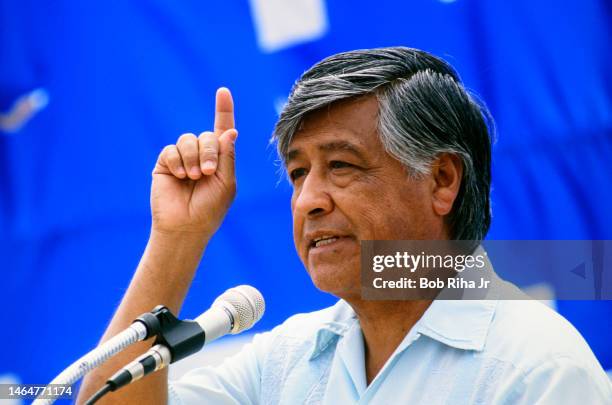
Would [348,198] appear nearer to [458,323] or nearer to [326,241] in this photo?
[326,241]

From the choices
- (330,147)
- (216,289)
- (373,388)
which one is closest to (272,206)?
(216,289)

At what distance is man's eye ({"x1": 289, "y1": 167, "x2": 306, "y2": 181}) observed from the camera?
2.67 metres

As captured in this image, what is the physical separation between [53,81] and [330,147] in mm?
1806

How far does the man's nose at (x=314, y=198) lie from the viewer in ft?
8.23

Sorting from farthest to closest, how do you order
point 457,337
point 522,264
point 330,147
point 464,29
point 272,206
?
point 272,206, point 464,29, point 522,264, point 330,147, point 457,337

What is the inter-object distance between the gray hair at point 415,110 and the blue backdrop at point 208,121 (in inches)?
26.1

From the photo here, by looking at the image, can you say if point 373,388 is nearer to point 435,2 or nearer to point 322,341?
point 322,341

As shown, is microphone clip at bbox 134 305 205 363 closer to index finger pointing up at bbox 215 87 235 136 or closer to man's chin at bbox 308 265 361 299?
man's chin at bbox 308 265 361 299

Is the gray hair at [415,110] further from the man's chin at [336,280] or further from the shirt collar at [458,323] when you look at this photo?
the man's chin at [336,280]

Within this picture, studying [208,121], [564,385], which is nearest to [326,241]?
[564,385]

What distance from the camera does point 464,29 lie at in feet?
11.3

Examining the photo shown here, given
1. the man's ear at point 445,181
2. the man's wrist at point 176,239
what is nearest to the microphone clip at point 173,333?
the man's wrist at point 176,239

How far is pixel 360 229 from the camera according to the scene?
2490 millimetres

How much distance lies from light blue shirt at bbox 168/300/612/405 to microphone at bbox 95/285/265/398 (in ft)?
1.65
